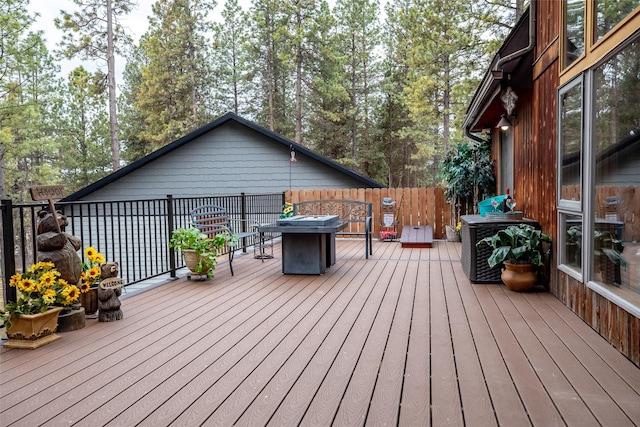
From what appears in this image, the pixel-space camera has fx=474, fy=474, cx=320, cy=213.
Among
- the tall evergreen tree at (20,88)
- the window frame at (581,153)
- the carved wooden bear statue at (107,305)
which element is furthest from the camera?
the tall evergreen tree at (20,88)

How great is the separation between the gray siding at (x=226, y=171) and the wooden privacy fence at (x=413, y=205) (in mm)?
1482

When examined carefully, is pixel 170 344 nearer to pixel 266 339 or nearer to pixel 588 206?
pixel 266 339

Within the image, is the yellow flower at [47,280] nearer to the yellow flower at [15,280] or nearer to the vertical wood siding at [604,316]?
the yellow flower at [15,280]

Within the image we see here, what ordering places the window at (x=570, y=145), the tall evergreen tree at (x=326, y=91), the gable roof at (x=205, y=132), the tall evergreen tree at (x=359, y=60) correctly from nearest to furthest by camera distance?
the window at (x=570, y=145) → the gable roof at (x=205, y=132) → the tall evergreen tree at (x=326, y=91) → the tall evergreen tree at (x=359, y=60)

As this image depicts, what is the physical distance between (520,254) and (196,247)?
3.34 meters

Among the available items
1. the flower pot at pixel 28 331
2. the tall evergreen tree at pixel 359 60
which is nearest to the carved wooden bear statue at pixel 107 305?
the flower pot at pixel 28 331

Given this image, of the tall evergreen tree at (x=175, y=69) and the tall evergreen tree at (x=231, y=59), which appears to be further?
the tall evergreen tree at (x=231, y=59)

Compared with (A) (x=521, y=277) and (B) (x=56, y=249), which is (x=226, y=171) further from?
(A) (x=521, y=277)

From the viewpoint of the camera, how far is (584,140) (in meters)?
3.38

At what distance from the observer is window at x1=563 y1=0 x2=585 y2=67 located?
3490 mm

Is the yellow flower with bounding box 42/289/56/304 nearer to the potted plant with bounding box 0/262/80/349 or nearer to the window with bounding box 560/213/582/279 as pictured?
the potted plant with bounding box 0/262/80/349

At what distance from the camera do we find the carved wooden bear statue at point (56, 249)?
3.44 metres

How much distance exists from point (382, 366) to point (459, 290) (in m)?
2.36

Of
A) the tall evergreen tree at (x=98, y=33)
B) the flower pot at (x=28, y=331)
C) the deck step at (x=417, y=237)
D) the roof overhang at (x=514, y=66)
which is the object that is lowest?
the flower pot at (x=28, y=331)
